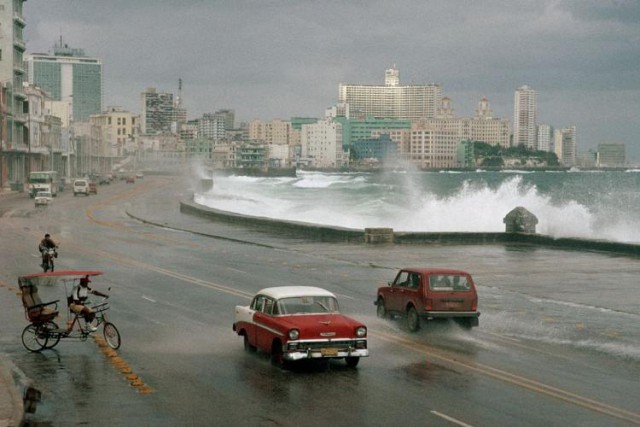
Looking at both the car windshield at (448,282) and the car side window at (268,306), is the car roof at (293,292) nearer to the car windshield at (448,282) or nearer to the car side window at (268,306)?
the car side window at (268,306)

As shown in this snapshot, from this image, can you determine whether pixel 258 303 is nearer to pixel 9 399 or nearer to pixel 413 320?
pixel 413 320

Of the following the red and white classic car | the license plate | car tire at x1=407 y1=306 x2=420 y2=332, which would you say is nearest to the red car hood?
the red and white classic car

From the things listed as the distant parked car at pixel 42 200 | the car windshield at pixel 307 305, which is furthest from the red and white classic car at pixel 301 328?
the distant parked car at pixel 42 200

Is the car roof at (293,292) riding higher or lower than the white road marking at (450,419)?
higher

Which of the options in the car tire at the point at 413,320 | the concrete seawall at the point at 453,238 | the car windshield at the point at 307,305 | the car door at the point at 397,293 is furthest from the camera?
the concrete seawall at the point at 453,238

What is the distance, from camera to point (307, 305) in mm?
18375

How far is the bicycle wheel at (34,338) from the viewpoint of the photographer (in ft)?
63.2

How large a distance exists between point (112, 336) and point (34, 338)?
1.55m

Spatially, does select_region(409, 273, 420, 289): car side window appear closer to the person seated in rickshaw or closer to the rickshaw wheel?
the person seated in rickshaw

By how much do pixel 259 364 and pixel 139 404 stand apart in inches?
146

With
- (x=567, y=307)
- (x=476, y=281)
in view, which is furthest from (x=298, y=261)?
(x=567, y=307)

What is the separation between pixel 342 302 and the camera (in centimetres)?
2652

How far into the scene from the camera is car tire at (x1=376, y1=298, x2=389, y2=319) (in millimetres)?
23859

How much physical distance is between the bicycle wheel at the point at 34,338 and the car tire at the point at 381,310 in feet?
27.6
